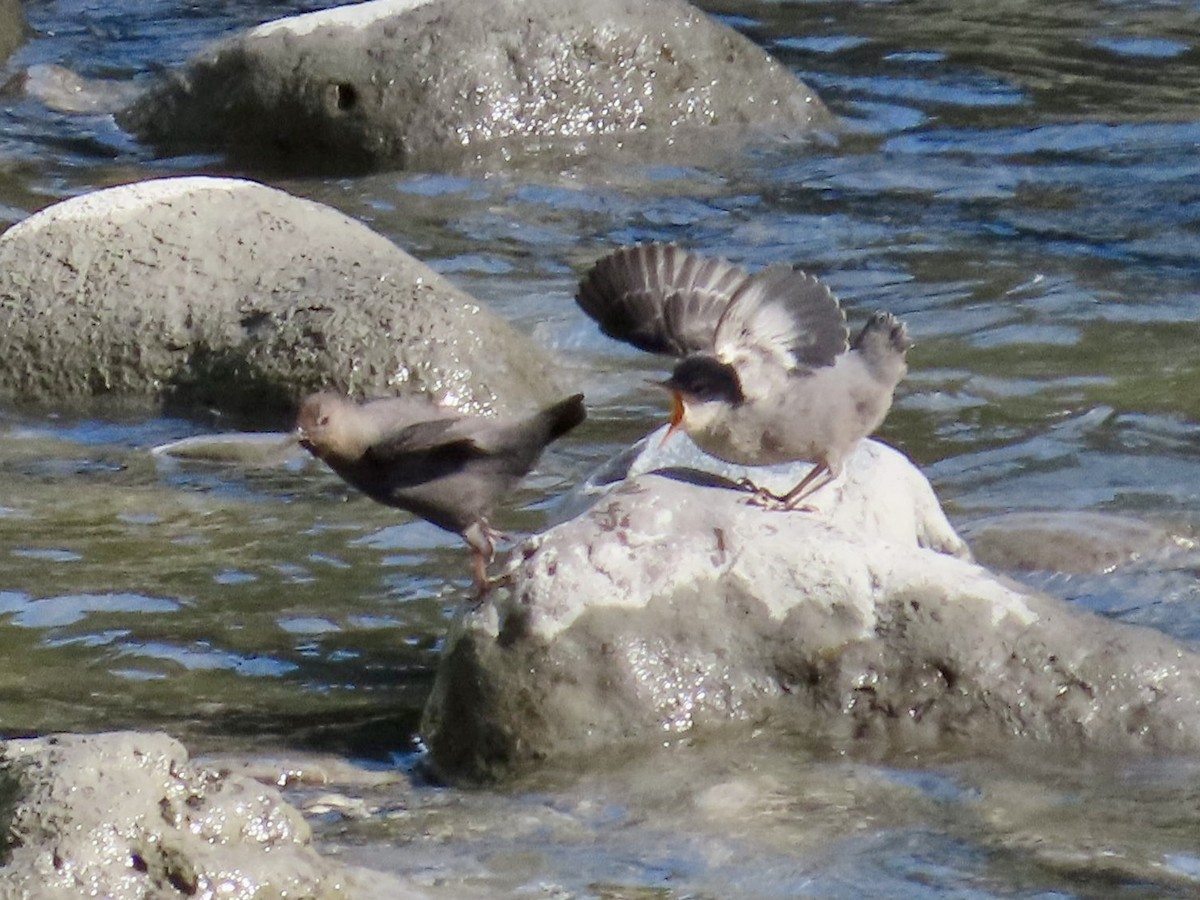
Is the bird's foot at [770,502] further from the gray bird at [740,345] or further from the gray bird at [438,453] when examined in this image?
the gray bird at [438,453]

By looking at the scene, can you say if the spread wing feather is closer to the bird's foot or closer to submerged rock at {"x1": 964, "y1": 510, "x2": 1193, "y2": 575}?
the bird's foot

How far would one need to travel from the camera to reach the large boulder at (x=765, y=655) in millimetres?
4715

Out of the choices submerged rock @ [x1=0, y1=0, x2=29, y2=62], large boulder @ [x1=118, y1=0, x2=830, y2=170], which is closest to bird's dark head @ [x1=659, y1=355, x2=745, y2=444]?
large boulder @ [x1=118, y1=0, x2=830, y2=170]

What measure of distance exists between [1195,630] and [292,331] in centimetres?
365

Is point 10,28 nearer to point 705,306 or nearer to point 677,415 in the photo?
point 705,306

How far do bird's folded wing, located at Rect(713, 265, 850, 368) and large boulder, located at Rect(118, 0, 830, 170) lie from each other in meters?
5.75

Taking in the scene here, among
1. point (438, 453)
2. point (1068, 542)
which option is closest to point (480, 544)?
point (438, 453)

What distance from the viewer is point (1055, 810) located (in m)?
4.40

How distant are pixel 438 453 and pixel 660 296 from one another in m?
0.74

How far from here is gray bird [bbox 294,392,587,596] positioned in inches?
214

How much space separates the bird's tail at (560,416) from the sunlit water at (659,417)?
69cm

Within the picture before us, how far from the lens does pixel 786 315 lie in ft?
19.6

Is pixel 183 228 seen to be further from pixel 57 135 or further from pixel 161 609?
pixel 57 135

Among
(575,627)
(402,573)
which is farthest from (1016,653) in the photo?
(402,573)
